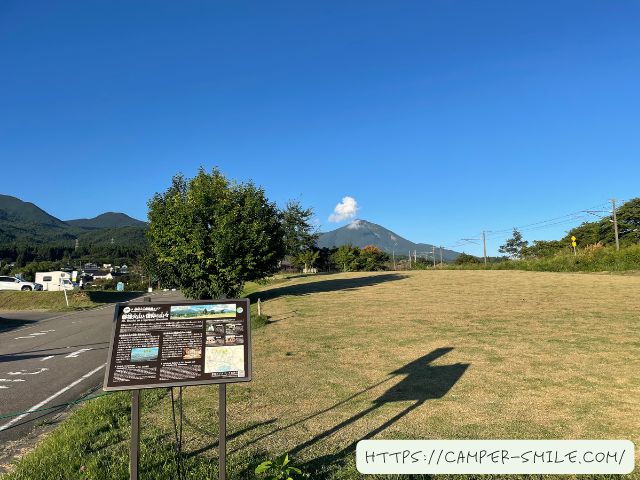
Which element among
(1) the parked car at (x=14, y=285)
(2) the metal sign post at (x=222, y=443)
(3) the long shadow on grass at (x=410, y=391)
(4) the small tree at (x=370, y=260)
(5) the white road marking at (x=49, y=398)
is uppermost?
(4) the small tree at (x=370, y=260)

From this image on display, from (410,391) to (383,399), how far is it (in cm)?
67

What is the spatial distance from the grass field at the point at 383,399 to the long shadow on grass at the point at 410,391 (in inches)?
0.9

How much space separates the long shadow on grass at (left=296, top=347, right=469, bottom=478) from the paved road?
4.63 meters

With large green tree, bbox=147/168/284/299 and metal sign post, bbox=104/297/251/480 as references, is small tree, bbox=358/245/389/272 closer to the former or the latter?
large green tree, bbox=147/168/284/299

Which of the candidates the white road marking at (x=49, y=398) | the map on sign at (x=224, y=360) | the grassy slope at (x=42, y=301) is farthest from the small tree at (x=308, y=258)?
the map on sign at (x=224, y=360)

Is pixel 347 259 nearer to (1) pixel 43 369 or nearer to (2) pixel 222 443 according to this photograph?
(1) pixel 43 369

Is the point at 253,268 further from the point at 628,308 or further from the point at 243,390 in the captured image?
the point at 628,308

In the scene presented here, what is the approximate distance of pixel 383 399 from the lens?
24.1ft

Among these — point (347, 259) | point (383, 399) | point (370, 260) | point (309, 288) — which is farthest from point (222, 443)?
point (370, 260)

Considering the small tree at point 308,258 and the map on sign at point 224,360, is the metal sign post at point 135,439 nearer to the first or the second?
the map on sign at point 224,360

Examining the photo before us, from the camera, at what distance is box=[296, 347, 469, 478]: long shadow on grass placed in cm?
524

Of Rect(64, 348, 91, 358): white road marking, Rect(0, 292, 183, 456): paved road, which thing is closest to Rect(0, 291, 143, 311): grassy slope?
Rect(0, 292, 183, 456): paved road

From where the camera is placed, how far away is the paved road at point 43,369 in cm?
753

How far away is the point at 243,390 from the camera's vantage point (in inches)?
322
